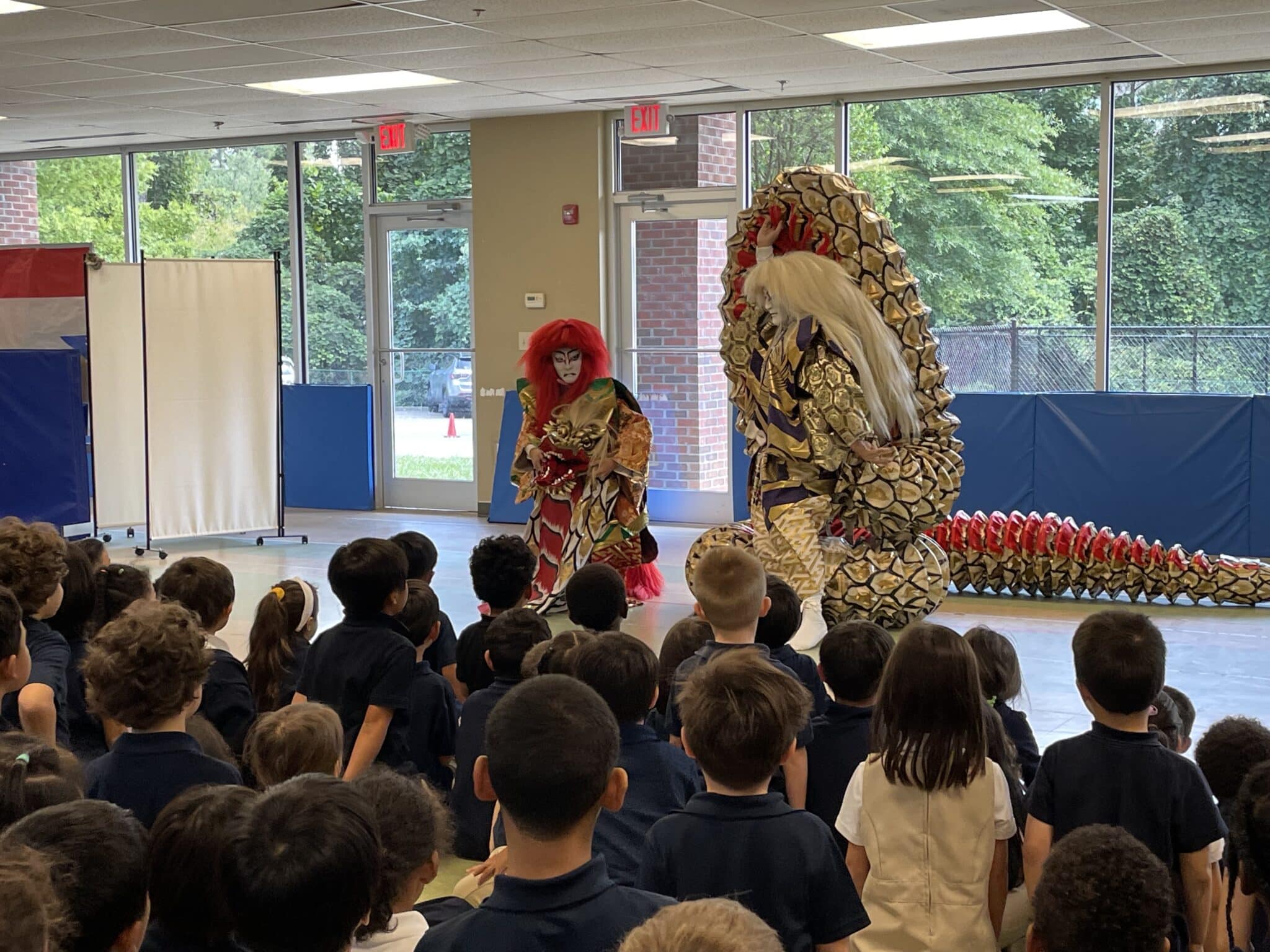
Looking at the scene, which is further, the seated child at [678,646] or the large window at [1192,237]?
the large window at [1192,237]

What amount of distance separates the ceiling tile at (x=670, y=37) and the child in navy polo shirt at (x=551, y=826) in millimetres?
6154

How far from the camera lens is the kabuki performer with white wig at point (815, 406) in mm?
6879

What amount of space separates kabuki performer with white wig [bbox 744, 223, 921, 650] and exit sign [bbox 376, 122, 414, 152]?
481 cm

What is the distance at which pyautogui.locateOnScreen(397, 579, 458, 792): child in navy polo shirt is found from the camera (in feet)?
12.8

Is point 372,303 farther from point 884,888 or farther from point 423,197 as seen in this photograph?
point 884,888

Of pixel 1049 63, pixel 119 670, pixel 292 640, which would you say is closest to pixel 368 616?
pixel 292 640

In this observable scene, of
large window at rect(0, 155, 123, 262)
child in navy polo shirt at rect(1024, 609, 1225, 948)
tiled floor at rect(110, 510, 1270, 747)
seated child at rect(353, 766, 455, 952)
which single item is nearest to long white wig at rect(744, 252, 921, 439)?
tiled floor at rect(110, 510, 1270, 747)

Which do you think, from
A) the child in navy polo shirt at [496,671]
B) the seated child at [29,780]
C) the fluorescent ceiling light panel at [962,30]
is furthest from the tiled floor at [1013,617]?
the seated child at [29,780]

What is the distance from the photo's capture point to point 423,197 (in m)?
12.1

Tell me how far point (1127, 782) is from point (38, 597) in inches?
96.9

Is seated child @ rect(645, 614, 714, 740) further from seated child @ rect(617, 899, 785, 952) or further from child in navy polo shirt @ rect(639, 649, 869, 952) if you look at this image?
seated child @ rect(617, 899, 785, 952)

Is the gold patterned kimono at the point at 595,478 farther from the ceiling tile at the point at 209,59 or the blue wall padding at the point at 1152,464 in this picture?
the blue wall padding at the point at 1152,464

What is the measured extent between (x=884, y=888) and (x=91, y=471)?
8.21m

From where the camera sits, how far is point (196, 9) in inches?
277
